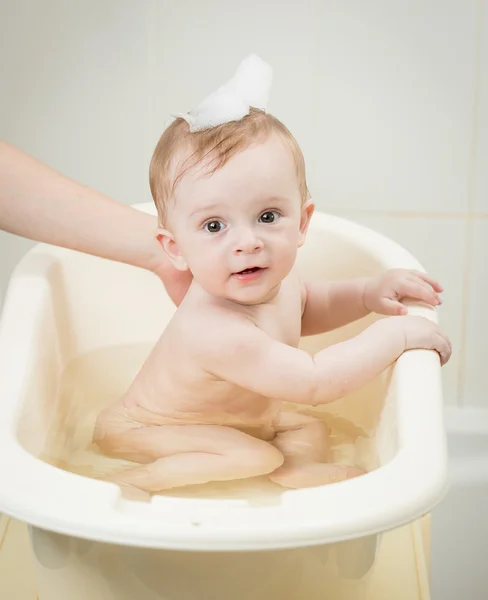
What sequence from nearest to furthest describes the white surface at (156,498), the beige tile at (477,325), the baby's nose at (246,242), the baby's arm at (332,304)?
the white surface at (156,498), the baby's nose at (246,242), the baby's arm at (332,304), the beige tile at (477,325)

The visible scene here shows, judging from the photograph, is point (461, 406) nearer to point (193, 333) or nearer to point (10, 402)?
point (193, 333)

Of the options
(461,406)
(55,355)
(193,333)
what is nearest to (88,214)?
(55,355)

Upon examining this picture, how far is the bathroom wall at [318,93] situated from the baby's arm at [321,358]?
27.1 inches

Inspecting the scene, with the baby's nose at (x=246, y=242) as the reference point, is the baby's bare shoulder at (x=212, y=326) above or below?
below

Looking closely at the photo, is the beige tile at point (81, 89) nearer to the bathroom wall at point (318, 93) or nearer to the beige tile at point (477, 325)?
the bathroom wall at point (318, 93)

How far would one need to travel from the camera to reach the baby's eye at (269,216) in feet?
3.54

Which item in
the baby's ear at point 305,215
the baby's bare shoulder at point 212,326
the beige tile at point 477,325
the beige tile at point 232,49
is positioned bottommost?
the baby's bare shoulder at point 212,326

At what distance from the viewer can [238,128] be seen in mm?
1073

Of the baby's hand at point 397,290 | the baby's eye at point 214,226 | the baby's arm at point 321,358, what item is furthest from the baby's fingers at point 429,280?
the baby's eye at point 214,226

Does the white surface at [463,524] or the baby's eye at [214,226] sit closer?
the baby's eye at [214,226]

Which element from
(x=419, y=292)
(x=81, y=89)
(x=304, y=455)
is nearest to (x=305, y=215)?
(x=419, y=292)

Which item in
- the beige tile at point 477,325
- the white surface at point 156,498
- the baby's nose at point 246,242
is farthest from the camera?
the beige tile at point 477,325

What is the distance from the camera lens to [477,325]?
1.83 meters

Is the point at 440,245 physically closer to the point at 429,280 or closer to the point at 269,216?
the point at 429,280
